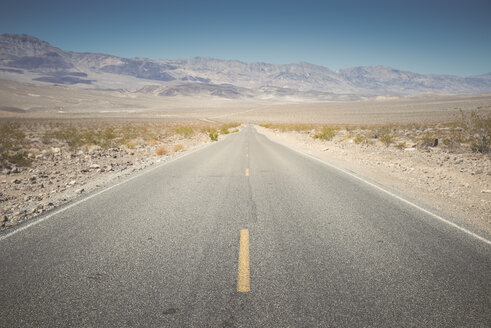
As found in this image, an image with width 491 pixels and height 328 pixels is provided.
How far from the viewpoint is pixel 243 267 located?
3.07 m

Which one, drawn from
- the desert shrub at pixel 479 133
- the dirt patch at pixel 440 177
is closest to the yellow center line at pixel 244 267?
the dirt patch at pixel 440 177

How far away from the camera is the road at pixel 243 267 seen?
93.4 inches

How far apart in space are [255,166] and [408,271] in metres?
7.74

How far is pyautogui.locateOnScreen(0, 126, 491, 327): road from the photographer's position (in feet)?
7.79

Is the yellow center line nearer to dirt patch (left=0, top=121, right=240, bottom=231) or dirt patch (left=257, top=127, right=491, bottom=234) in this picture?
dirt patch (left=257, top=127, right=491, bottom=234)

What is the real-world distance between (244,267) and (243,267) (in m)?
0.01

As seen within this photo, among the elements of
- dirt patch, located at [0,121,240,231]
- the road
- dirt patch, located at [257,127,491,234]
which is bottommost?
dirt patch, located at [0,121,240,231]

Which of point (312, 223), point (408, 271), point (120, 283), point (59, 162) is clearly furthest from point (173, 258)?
point (59, 162)

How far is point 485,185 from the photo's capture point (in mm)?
7430

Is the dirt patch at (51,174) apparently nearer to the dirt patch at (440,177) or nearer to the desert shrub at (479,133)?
the dirt patch at (440,177)

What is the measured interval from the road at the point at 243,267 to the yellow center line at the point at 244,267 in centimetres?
2

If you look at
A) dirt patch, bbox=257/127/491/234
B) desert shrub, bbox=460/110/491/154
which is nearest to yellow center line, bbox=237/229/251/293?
dirt patch, bbox=257/127/491/234

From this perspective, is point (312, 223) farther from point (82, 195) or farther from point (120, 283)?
point (82, 195)

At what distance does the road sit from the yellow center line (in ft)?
0.05
